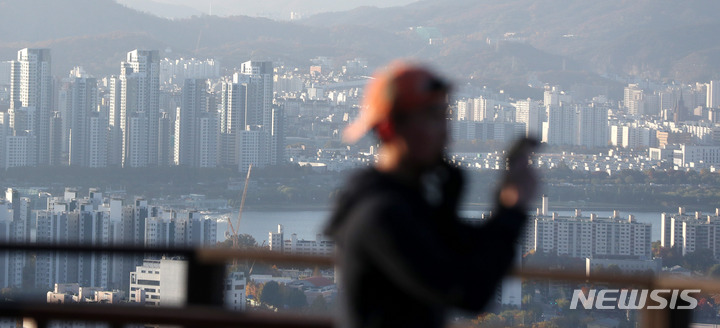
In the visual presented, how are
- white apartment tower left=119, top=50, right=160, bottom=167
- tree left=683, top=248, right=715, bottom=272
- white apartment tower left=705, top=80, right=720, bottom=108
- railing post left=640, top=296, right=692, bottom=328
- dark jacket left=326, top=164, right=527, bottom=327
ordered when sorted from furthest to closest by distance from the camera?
white apartment tower left=705, top=80, right=720, bottom=108
white apartment tower left=119, top=50, right=160, bottom=167
tree left=683, top=248, right=715, bottom=272
railing post left=640, top=296, right=692, bottom=328
dark jacket left=326, top=164, right=527, bottom=327

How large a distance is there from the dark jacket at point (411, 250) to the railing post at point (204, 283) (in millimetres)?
954

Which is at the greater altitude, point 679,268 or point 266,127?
point 266,127

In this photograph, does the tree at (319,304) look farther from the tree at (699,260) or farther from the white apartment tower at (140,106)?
the white apartment tower at (140,106)

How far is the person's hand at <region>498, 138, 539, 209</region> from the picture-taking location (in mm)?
1096

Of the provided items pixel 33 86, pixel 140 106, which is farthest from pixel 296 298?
pixel 33 86

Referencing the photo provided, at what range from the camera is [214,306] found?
2039 mm

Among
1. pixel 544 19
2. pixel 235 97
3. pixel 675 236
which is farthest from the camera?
pixel 544 19

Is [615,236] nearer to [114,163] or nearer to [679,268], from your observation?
[679,268]

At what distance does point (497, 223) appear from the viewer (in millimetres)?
1086

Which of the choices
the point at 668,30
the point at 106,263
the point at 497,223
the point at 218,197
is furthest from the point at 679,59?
the point at 497,223

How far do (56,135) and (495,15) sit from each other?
5063cm

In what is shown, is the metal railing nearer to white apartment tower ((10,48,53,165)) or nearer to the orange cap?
the orange cap

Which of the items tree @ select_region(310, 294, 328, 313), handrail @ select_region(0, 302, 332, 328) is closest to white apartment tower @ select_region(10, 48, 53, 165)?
tree @ select_region(310, 294, 328, 313)

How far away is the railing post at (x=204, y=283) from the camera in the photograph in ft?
6.70
